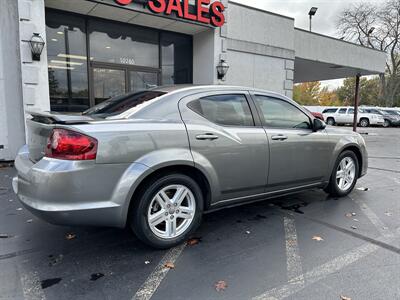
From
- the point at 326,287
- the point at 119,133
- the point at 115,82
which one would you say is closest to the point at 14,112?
the point at 115,82

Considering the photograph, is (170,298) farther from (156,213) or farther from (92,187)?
(92,187)

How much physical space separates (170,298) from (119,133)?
139 cm

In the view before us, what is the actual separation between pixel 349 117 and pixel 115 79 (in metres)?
23.4

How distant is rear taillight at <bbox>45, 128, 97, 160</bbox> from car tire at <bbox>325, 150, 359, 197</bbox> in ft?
11.3

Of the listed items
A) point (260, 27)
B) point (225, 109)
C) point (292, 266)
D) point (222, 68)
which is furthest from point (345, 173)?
point (260, 27)

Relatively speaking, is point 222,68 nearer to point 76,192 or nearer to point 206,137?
point 206,137

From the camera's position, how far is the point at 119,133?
108 inches

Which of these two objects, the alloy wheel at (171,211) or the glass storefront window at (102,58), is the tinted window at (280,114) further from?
the glass storefront window at (102,58)

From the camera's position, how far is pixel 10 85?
719 centimetres

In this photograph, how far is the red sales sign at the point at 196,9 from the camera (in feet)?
26.2

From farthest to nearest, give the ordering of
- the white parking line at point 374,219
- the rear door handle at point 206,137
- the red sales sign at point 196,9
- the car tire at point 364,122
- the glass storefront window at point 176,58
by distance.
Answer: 1. the car tire at point 364,122
2. the glass storefront window at point 176,58
3. the red sales sign at point 196,9
4. the white parking line at point 374,219
5. the rear door handle at point 206,137

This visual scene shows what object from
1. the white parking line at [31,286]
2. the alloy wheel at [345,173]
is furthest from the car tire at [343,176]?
the white parking line at [31,286]

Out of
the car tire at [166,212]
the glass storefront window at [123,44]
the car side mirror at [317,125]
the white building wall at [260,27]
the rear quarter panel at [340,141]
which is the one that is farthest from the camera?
the white building wall at [260,27]

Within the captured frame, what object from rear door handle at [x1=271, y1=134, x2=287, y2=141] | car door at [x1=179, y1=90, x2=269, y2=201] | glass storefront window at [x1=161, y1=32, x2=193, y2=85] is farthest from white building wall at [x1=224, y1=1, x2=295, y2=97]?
car door at [x1=179, y1=90, x2=269, y2=201]
